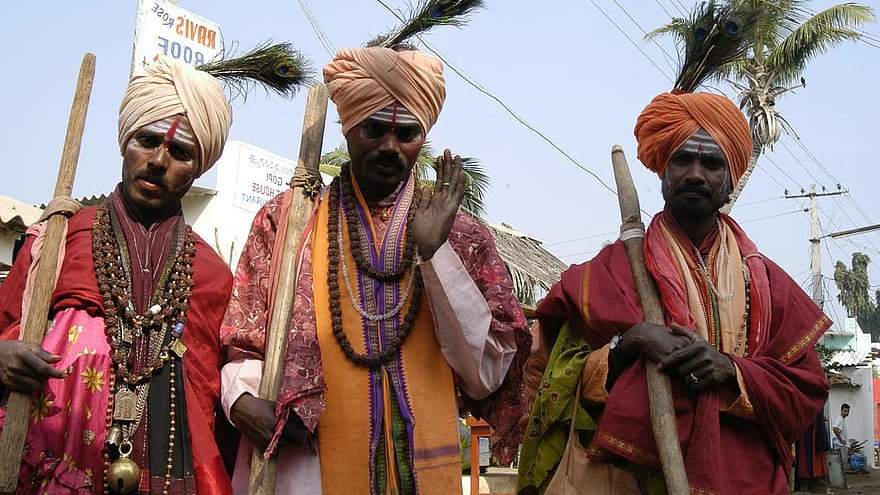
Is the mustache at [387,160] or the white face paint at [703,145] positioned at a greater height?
the white face paint at [703,145]

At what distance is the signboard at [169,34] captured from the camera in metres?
9.52

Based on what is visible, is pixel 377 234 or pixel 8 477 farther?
pixel 377 234

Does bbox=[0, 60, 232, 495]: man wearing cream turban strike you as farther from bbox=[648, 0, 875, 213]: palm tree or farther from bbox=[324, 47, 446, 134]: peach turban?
bbox=[648, 0, 875, 213]: palm tree

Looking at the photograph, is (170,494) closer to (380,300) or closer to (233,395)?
(233,395)

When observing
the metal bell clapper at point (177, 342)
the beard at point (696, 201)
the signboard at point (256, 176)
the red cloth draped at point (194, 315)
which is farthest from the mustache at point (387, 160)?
the signboard at point (256, 176)

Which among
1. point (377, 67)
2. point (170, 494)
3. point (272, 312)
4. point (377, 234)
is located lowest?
point (170, 494)

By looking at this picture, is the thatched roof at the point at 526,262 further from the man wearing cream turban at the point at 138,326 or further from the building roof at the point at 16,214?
the man wearing cream turban at the point at 138,326

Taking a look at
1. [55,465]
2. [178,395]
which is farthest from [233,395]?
[55,465]

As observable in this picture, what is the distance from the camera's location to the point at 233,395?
11.3 ft

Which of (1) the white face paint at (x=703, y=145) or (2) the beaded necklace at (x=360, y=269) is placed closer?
(2) the beaded necklace at (x=360, y=269)

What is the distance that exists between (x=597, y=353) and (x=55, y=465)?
2126mm

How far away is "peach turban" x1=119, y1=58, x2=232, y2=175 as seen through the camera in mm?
3650

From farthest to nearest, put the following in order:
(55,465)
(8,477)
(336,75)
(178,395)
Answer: (336,75)
(178,395)
(55,465)
(8,477)

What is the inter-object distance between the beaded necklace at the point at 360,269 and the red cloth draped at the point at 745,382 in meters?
0.82
